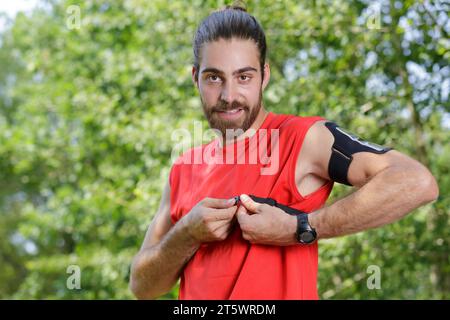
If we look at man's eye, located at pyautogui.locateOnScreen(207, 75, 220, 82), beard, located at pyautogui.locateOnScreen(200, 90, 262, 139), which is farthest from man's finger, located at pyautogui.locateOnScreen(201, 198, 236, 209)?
man's eye, located at pyautogui.locateOnScreen(207, 75, 220, 82)

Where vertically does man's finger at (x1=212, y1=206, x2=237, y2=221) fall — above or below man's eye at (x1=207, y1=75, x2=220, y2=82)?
below

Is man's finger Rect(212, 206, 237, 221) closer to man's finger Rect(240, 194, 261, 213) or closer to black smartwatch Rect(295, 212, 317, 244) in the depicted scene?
man's finger Rect(240, 194, 261, 213)

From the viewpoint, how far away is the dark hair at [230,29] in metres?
2.37

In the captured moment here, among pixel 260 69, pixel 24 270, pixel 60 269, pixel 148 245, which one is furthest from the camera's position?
pixel 24 270

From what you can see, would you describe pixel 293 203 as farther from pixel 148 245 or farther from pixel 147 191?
pixel 147 191

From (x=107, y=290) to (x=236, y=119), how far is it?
5912mm

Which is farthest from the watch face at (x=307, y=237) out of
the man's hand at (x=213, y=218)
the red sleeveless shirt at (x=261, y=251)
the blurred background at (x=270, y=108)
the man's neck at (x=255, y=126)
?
the blurred background at (x=270, y=108)

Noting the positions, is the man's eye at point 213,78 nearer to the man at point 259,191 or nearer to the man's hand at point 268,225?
the man at point 259,191

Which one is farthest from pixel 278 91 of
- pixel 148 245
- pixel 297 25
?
pixel 148 245

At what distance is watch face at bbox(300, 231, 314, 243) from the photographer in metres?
2.11

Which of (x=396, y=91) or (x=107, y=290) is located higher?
(x=396, y=91)

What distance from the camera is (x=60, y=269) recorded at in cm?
1276

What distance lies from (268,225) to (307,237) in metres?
0.13

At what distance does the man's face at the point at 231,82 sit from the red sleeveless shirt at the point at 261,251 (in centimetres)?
11
